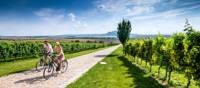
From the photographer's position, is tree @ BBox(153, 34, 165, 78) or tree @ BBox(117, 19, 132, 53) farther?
tree @ BBox(117, 19, 132, 53)

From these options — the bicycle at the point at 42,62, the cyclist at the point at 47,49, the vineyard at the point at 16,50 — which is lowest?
the vineyard at the point at 16,50

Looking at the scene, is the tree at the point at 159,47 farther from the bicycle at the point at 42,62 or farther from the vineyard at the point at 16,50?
the vineyard at the point at 16,50

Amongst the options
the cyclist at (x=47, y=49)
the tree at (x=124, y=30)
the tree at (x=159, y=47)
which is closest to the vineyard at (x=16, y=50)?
the tree at (x=124, y=30)

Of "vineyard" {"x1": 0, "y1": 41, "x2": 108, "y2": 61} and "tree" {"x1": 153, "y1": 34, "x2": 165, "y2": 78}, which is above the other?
"tree" {"x1": 153, "y1": 34, "x2": 165, "y2": 78}

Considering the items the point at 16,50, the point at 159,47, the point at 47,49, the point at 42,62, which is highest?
the point at 159,47

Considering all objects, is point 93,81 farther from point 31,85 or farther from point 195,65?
point 195,65

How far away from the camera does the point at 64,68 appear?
68.4 feet

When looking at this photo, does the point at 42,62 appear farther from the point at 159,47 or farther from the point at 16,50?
the point at 16,50

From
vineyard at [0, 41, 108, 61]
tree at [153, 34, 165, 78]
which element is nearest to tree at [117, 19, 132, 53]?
vineyard at [0, 41, 108, 61]

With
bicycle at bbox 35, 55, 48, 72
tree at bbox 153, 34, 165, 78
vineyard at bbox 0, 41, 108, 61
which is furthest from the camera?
vineyard at bbox 0, 41, 108, 61

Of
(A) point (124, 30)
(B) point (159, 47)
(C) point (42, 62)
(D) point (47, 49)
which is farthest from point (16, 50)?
(B) point (159, 47)

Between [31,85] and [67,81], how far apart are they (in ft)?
7.76

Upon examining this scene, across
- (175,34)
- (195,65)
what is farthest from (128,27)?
(195,65)

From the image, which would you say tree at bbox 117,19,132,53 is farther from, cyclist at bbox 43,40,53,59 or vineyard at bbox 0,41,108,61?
cyclist at bbox 43,40,53,59
